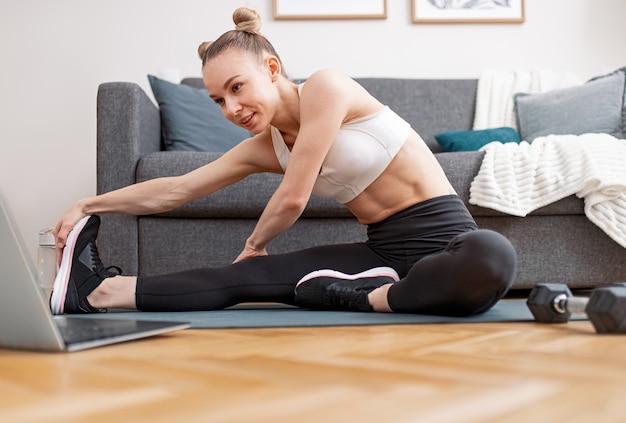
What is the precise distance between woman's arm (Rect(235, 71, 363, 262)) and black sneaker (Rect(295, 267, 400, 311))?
16 centimetres

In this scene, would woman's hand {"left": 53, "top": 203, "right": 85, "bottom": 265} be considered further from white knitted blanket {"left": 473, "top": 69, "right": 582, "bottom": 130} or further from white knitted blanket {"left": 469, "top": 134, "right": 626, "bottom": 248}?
white knitted blanket {"left": 473, "top": 69, "right": 582, "bottom": 130}

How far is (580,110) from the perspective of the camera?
2979mm

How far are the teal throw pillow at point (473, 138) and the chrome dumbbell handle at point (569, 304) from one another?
1597 millimetres

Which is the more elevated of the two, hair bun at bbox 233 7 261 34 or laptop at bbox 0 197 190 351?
hair bun at bbox 233 7 261 34

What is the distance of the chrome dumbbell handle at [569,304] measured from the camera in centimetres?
122

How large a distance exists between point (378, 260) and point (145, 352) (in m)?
0.82

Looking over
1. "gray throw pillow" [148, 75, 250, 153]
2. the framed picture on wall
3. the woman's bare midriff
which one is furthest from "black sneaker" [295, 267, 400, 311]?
the framed picture on wall

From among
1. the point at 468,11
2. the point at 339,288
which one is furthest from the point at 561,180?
the point at 468,11

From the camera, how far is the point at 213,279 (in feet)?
5.61

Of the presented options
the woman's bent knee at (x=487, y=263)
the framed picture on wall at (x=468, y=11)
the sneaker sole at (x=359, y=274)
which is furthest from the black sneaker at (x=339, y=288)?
the framed picture on wall at (x=468, y=11)

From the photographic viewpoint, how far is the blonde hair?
1.63 m

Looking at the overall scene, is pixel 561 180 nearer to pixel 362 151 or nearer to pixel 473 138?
pixel 473 138

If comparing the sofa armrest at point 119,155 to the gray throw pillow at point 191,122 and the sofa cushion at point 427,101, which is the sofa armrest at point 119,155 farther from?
the sofa cushion at point 427,101

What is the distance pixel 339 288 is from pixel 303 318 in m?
0.17
